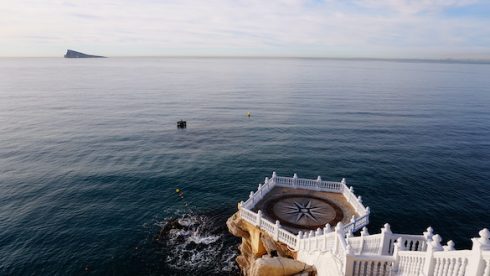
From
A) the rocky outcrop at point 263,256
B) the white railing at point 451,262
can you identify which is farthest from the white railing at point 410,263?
the rocky outcrop at point 263,256

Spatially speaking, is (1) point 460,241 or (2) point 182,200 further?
(2) point 182,200

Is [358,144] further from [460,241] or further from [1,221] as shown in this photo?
[1,221]

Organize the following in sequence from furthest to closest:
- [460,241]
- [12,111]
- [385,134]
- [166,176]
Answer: [12,111] → [385,134] → [166,176] → [460,241]

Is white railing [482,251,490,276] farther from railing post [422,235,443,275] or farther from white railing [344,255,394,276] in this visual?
white railing [344,255,394,276]

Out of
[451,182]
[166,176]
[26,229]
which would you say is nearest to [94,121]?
[166,176]

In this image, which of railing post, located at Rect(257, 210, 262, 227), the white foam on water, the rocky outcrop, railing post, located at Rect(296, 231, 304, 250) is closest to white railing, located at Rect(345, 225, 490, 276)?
the rocky outcrop

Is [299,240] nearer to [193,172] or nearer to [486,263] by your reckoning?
[486,263]

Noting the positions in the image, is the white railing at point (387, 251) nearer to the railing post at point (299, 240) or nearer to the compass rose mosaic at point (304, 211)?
the railing post at point (299, 240)

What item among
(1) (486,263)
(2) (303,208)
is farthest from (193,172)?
(1) (486,263)
